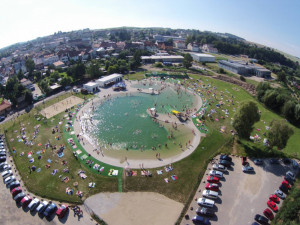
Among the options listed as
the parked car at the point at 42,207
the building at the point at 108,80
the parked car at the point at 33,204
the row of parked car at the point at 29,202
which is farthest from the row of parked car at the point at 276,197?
the building at the point at 108,80

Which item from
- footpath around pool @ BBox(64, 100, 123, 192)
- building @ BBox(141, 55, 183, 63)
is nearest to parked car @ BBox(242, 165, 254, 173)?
footpath around pool @ BBox(64, 100, 123, 192)

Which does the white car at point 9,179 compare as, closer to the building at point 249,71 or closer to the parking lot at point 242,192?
the parking lot at point 242,192

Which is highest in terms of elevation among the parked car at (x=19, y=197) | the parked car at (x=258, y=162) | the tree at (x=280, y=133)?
the tree at (x=280, y=133)

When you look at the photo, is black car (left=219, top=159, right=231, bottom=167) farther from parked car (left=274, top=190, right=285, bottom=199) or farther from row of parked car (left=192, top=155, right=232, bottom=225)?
parked car (left=274, top=190, right=285, bottom=199)

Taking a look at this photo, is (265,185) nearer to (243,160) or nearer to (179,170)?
(243,160)

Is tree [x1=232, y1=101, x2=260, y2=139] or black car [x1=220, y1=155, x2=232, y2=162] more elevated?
tree [x1=232, y1=101, x2=260, y2=139]

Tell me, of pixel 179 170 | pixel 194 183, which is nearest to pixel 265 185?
pixel 194 183
